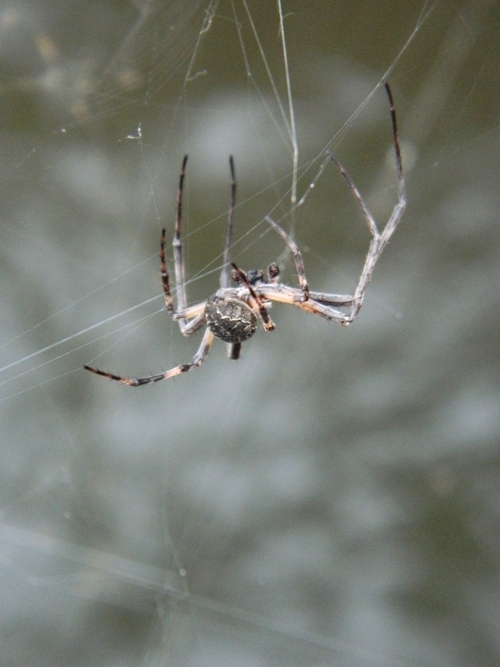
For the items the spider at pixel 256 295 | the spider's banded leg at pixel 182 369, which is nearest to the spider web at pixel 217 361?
the spider's banded leg at pixel 182 369

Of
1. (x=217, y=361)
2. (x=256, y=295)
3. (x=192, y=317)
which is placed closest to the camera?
(x=256, y=295)

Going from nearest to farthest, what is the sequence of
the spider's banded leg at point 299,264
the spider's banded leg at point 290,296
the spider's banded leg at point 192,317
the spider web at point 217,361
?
the spider's banded leg at point 299,264, the spider's banded leg at point 290,296, the spider's banded leg at point 192,317, the spider web at point 217,361

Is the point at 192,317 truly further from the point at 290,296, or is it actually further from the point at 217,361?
the point at 217,361

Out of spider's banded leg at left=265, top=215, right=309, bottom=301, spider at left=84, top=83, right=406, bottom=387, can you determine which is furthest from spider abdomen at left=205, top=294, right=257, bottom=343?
spider's banded leg at left=265, top=215, right=309, bottom=301

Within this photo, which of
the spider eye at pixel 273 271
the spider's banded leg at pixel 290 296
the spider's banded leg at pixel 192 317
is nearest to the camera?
the spider eye at pixel 273 271

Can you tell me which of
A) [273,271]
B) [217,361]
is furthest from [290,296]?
[217,361]

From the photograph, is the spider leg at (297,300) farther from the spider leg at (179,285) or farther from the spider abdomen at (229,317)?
the spider leg at (179,285)
